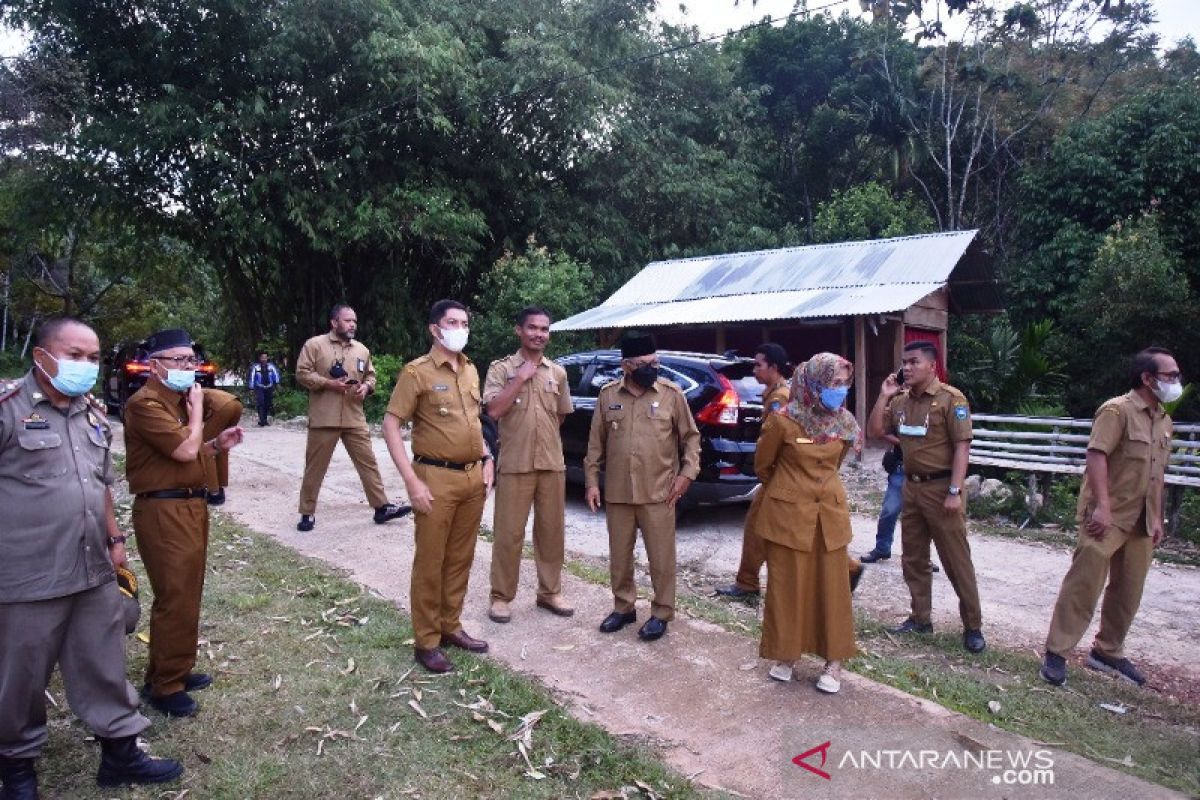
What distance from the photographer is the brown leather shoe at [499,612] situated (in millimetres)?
4891

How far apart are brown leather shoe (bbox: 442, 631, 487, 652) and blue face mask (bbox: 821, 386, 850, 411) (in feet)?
7.10

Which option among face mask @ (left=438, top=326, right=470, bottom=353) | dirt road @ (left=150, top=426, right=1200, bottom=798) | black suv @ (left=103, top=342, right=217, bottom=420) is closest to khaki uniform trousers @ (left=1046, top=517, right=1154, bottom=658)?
dirt road @ (left=150, top=426, right=1200, bottom=798)

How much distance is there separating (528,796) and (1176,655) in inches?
168

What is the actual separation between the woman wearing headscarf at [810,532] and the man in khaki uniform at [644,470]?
741 mm

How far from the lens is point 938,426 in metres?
4.94

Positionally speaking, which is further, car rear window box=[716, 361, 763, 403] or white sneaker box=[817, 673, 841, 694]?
car rear window box=[716, 361, 763, 403]

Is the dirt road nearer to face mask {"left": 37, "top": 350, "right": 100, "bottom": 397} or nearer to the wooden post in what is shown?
face mask {"left": 37, "top": 350, "right": 100, "bottom": 397}

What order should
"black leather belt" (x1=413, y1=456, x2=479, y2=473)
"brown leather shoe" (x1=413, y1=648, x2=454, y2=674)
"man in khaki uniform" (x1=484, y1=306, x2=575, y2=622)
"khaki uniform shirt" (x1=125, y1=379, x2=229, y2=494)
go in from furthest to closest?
"man in khaki uniform" (x1=484, y1=306, x2=575, y2=622) < "black leather belt" (x1=413, y1=456, x2=479, y2=473) < "brown leather shoe" (x1=413, y1=648, x2=454, y2=674) < "khaki uniform shirt" (x1=125, y1=379, x2=229, y2=494)

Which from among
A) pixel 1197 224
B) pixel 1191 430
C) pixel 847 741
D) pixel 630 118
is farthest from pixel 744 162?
pixel 847 741

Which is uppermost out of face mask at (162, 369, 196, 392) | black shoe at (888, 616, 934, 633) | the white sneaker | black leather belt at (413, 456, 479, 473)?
face mask at (162, 369, 196, 392)

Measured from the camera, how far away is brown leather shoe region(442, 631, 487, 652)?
4418mm

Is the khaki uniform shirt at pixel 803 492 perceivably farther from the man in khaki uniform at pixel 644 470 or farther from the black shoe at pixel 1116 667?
the black shoe at pixel 1116 667

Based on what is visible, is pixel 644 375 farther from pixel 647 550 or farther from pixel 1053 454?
pixel 1053 454

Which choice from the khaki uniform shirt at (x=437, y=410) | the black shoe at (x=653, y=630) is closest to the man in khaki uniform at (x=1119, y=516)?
the black shoe at (x=653, y=630)
